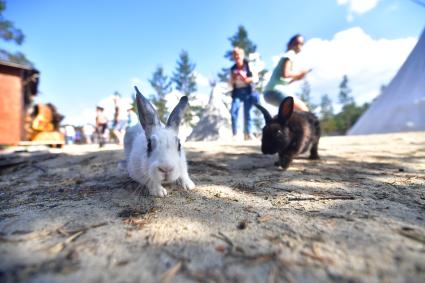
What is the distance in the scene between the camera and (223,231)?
172 centimetres

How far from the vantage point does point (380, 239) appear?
1485mm

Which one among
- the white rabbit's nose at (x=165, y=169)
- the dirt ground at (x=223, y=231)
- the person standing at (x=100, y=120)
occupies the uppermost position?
the person standing at (x=100, y=120)

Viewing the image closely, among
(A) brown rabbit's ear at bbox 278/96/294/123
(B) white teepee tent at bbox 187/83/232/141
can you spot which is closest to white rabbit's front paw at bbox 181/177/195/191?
(A) brown rabbit's ear at bbox 278/96/294/123

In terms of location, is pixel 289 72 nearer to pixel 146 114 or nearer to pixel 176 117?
pixel 176 117

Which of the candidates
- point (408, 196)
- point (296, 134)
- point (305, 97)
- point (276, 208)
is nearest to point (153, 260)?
point (276, 208)

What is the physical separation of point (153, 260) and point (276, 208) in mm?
1100

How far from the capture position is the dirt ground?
1.27m

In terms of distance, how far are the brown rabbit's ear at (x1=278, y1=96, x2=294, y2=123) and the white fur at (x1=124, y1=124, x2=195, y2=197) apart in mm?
1834

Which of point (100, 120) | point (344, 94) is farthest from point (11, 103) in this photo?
point (344, 94)

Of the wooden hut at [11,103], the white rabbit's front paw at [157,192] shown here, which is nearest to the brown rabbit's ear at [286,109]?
the white rabbit's front paw at [157,192]

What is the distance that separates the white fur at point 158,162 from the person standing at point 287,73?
302 centimetres

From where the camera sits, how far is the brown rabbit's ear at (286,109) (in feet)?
12.5

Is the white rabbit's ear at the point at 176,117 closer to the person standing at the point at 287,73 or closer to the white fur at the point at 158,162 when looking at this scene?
the white fur at the point at 158,162

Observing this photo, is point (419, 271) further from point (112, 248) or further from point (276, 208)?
point (112, 248)
